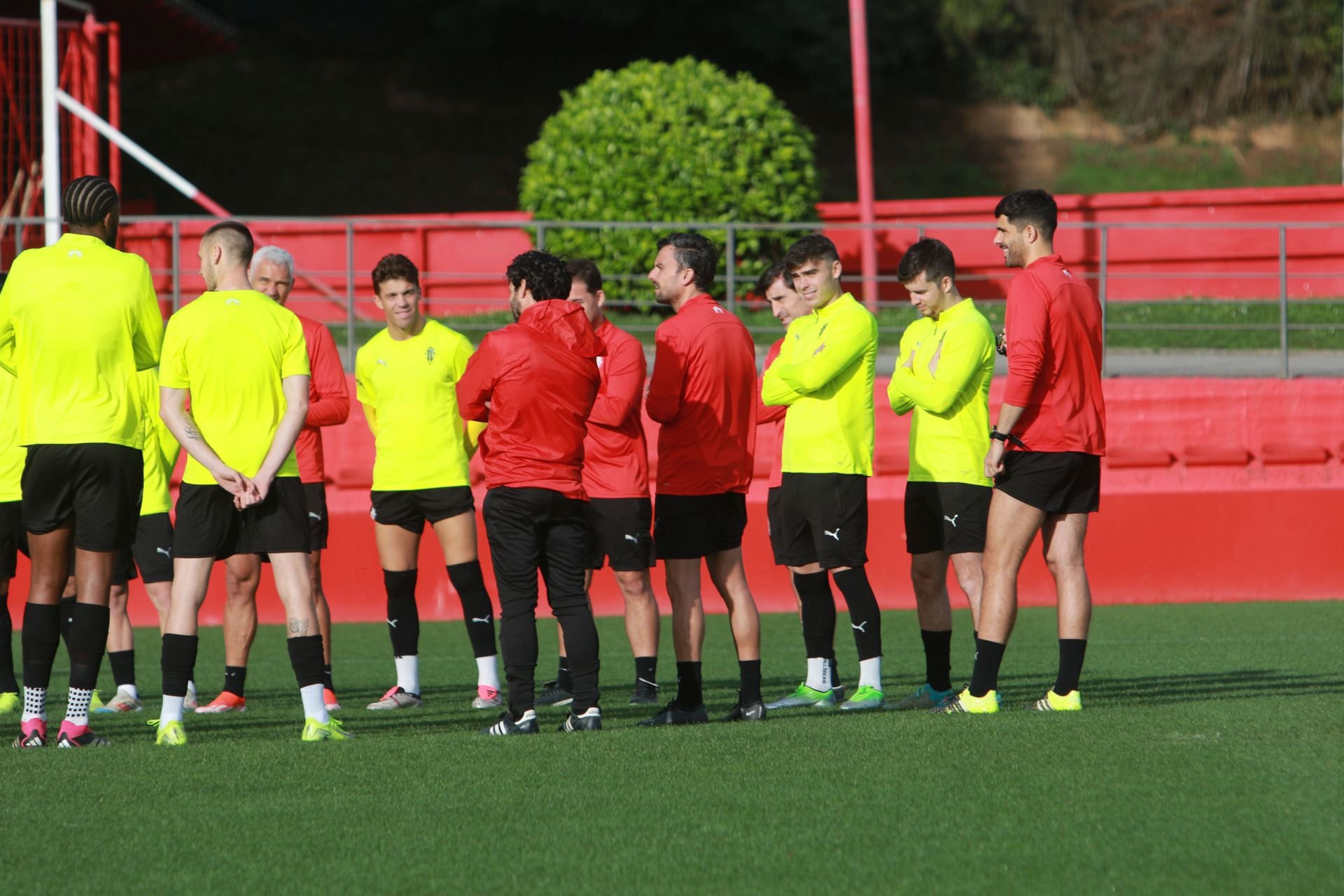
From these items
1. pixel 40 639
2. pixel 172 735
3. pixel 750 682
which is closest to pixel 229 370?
pixel 40 639

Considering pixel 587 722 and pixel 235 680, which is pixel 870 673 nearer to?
pixel 587 722

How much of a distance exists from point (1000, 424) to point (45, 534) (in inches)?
142

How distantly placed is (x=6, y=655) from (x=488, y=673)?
2234 millimetres

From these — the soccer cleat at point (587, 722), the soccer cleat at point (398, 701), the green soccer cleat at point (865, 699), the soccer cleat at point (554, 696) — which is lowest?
the soccer cleat at point (554, 696)

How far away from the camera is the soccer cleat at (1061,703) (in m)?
6.25

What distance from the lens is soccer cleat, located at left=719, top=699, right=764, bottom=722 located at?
21.1 ft

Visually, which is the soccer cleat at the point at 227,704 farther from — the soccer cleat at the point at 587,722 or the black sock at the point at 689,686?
the black sock at the point at 689,686

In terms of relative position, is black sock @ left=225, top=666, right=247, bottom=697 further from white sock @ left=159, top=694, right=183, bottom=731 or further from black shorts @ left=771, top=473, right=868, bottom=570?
black shorts @ left=771, top=473, right=868, bottom=570

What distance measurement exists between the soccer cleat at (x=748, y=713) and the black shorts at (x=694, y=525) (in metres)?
0.64

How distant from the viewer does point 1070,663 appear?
20.6 feet

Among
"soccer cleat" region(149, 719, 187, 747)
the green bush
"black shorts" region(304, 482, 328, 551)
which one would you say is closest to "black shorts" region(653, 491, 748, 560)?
"black shorts" region(304, 482, 328, 551)

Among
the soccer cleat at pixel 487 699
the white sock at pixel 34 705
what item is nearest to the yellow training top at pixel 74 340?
the white sock at pixel 34 705

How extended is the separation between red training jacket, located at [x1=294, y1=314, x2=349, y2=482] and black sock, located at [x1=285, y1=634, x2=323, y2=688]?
1360 millimetres

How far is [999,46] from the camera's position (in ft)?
105
